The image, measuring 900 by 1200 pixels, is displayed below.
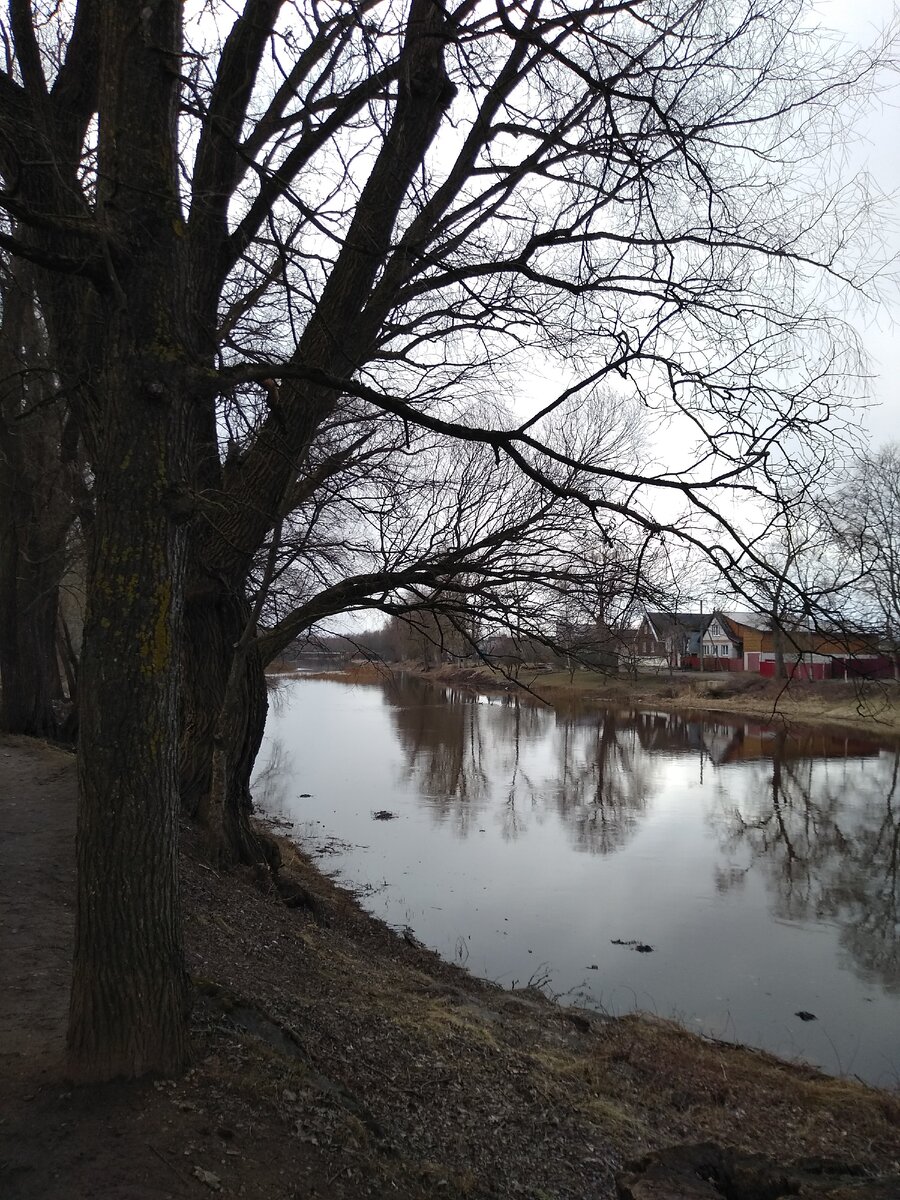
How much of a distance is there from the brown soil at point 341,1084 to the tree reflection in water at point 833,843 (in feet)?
15.8

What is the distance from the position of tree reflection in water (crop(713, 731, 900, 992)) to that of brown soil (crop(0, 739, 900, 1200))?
4.82m

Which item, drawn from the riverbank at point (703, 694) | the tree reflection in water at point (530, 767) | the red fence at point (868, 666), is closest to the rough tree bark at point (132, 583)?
the red fence at point (868, 666)

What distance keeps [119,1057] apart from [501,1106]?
2.78 m

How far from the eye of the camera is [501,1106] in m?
5.37

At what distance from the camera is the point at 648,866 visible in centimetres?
1559

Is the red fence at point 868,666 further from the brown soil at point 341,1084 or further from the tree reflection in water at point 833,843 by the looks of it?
the tree reflection in water at point 833,843

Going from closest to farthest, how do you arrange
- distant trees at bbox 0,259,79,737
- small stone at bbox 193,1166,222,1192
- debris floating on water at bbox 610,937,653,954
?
1. small stone at bbox 193,1166,222,1192
2. debris floating on water at bbox 610,937,653,954
3. distant trees at bbox 0,259,79,737

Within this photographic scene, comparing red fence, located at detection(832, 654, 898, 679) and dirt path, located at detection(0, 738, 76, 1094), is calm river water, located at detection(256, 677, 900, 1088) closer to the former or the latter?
dirt path, located at detection(0, 738, 76, 1094)

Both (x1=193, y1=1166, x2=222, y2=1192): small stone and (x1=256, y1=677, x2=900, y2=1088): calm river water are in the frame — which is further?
(x1=256, y1=677, x2=900, y2=1088): calm river water

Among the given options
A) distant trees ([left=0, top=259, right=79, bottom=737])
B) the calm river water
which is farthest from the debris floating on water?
distant trees ([left=0, top=259, right=79, bottom=737])

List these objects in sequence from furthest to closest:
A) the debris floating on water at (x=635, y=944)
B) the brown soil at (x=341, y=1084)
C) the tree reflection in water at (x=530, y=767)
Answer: the tree reflection in water at (x=530, y=767) → the debris floating on water at (x=635, y=944) → the brown soil at (x=341, y=1084)

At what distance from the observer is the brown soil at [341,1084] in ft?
11.0

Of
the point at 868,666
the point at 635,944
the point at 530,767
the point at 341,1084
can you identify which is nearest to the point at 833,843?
the point at 635,944

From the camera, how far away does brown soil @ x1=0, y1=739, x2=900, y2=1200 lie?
3.35 m
